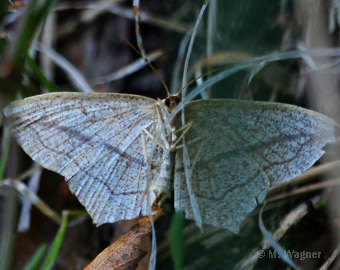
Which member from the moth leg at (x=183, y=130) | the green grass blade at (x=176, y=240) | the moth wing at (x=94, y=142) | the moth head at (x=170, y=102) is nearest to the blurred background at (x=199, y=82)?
the green grass blade at (x=176, y=240)

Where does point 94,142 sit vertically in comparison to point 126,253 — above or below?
above

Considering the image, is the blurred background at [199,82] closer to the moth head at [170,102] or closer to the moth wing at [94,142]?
the moth wing at [94,142]

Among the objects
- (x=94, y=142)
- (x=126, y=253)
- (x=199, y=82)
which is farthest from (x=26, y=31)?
(x=199, y=82)

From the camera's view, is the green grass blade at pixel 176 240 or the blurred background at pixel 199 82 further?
the blurred background at pixel 199 82

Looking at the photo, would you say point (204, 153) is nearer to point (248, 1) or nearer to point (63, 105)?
point (63, 105)

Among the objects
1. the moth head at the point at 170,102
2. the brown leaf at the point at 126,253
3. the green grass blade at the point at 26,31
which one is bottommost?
the brown leaf at the point at 126,253

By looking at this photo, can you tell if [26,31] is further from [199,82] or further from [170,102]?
[199,82]

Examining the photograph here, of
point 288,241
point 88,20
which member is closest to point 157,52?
point 88,20
